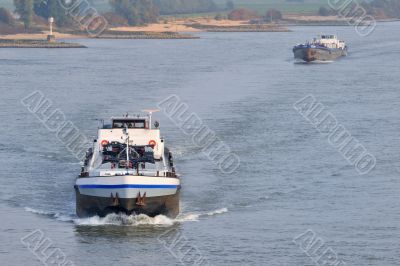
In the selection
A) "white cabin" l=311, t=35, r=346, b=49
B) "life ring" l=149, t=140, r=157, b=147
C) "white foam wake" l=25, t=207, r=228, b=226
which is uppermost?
"white cabin" l=311, t=35, r=346, b=49

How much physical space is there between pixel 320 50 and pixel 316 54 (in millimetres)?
1976

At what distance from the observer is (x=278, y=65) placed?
136 metres

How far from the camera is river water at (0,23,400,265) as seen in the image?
152 ft

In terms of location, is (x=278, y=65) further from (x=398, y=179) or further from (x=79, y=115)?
(x=398, y=179)

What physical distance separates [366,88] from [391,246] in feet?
206

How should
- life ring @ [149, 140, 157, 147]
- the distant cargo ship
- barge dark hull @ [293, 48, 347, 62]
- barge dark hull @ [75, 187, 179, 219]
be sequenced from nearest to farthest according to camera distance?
barge dark hull @ [75, 187, 179, 219] < life ring @ [149, 140, 157, 147] < barge dark hull @ [293, 48, 347, 62] < the distant cargo ship

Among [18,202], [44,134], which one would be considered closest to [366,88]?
[44,134]

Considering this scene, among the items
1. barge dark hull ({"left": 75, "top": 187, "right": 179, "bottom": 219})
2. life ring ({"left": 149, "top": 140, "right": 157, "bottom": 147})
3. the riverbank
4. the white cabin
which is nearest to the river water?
barge dark hull ({"left": 75, "top": 187, "right": 179, "bottom": 219})

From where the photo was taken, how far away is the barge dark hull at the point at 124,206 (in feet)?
161

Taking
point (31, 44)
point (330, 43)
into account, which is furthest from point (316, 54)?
point (31, 44)

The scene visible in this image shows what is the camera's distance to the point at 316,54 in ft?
498

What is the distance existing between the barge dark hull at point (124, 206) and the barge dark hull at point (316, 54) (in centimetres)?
10048

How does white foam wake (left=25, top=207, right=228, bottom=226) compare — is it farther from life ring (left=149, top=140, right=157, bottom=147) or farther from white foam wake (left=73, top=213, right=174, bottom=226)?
life ring (left=149, top=140, right=157, bottom=147)

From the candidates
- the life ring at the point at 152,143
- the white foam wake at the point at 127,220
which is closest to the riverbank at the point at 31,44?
the life ring at the point at 152,143
